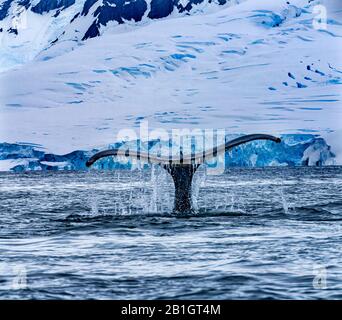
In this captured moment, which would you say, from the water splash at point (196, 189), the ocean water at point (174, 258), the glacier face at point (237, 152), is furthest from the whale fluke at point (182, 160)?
the glacier face at point (237, 152)

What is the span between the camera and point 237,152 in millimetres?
74375

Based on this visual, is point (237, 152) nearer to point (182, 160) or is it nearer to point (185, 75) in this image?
point (185, 75)

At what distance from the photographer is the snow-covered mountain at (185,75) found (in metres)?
72.7

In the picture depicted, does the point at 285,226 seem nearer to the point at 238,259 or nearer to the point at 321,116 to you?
the point at 238,259

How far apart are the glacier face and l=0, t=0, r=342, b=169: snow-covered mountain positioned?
0.41 metres

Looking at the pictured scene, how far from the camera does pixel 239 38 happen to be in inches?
3012

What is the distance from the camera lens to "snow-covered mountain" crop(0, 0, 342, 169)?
238ft

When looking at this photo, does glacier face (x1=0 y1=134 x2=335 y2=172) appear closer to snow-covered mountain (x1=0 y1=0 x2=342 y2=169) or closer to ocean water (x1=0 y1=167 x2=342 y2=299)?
snow-covered mountain (x1=0 y1=0 x2=342 y2=169)

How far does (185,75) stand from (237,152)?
8.82 meters

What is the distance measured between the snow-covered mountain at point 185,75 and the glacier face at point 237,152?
0.41m

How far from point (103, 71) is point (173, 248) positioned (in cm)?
6726

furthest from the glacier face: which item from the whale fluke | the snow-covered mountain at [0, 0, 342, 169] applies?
the whale fluke

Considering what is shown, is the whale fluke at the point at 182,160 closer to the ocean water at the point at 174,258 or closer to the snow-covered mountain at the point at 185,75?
the ocean water at the point at 174,258

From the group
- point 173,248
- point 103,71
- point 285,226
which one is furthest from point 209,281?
point 103,71
